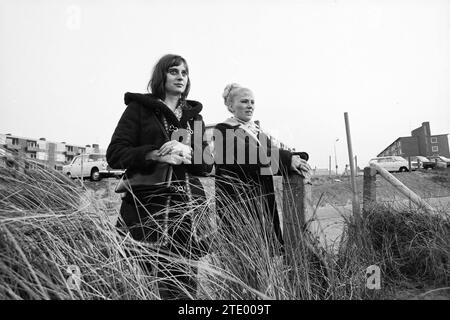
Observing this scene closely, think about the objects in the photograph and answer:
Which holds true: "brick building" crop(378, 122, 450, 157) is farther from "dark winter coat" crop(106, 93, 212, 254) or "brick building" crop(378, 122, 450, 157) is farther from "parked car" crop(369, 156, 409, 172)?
"dark winter coat" crop(106, 93, 212, 254)

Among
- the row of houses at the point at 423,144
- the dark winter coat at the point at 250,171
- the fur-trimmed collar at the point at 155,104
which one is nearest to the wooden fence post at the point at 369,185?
the dark winter coat at the point at 250,171

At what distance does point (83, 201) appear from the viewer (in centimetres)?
114

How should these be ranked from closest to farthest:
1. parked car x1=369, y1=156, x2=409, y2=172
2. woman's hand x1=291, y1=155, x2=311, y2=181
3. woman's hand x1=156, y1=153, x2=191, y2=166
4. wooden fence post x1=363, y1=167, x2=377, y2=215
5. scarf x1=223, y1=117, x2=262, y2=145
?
woman's hand x1=156, y1=153, x2=191, y2=166 → woman's hand x1=291, y1=155, x2=311, y2=181 → scarf x1=223, y1=117, x2=262, y2=145 → wooden fence post x1=363, y1=167, x2=377, y2=215 → parked car x1=369, y1=156, x2=409, y2=172

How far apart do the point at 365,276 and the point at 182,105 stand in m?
1.25

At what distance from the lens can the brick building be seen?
47.8 m

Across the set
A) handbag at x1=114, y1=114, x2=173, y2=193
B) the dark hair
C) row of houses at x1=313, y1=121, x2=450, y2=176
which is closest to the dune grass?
handbag at x1=114, y1=114, x2=173, y2=193

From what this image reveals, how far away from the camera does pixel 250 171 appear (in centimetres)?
157

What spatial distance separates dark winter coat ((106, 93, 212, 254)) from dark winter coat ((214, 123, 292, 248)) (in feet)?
0.35

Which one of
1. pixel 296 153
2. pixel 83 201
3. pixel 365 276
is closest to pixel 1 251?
pixel 83 201

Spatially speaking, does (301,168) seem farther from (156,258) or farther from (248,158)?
(156,258)

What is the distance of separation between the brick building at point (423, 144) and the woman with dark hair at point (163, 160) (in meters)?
55.4

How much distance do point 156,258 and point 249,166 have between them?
2.29 ft

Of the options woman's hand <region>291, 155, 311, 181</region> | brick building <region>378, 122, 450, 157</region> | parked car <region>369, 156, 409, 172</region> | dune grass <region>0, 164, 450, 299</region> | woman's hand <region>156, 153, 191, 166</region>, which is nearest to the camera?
dune grass <region>0, 164, 450, 299</region>

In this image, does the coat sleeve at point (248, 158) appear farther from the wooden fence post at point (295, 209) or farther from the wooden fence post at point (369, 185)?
the wooden fence post at point (369, 185)
